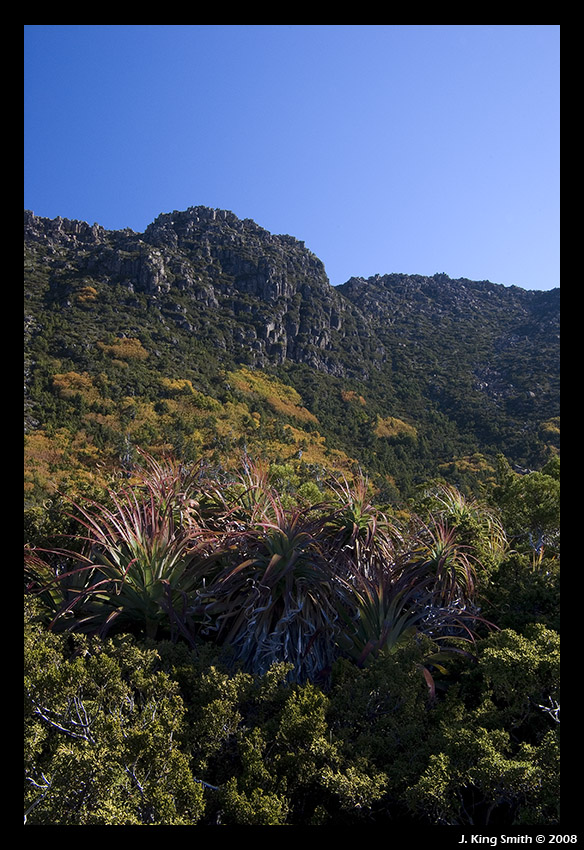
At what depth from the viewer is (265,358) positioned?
205 ft

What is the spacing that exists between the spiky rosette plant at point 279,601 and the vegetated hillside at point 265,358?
1728 cm

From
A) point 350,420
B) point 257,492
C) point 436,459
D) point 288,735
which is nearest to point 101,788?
point 288,735

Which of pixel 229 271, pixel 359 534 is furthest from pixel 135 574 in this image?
pixel 229 271

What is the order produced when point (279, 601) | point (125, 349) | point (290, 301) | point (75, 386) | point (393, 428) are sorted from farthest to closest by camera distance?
point (290, 301), point (393, 428), point (125, 349), point (75, 386), point (279, 601)

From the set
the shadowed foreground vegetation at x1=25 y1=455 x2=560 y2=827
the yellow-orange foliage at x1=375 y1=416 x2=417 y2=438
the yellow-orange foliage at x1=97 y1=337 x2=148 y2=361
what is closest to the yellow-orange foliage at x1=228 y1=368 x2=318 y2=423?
the yellow-orange foliage at x1=375 y1=416 x2=417 y2=438

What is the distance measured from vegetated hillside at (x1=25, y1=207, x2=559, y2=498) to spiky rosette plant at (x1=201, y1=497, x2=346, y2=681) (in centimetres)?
1728

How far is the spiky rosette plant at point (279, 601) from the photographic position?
7.57 ft

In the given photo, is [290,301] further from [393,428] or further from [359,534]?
[359,534]

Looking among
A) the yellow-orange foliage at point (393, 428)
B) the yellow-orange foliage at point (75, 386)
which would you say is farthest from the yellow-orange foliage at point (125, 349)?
the yellow-orange foliage at point (393, 428)

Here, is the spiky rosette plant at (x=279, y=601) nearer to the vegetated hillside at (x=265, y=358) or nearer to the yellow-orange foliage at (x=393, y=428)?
the vegetated hillside at (x=265, y=358)

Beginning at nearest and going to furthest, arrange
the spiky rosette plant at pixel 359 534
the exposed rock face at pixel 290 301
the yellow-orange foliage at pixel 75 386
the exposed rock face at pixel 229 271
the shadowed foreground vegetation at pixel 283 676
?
the shadowed foreground vegetation at pixel 283 676 < the spiky rosette plant at pixel 359 534 < the yellow-orange foliage at pixel 75 386 < the exposed rock face at pixel 290 301 < the exposed rock face at pixel 229 271

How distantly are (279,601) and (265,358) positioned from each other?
200 ft

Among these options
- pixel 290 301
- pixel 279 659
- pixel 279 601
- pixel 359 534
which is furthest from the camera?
pixel 290 301
